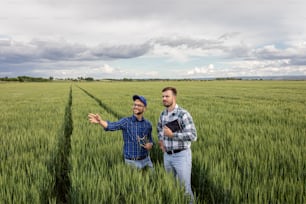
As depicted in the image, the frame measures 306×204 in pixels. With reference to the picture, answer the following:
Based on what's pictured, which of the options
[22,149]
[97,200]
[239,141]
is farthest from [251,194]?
[22,149]

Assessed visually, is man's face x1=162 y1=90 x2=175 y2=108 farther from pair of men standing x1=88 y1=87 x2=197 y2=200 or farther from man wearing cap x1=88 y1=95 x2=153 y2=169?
man wearing cap x1=88 y1=95 x2=153 y2=169

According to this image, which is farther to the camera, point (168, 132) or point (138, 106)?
point (138, 106)

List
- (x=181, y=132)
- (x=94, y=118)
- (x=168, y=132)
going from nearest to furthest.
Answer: (x=168, y=132), (x=181, y=132), (x=94, y=118)

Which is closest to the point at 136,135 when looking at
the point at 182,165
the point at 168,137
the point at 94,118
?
the point at 168,137

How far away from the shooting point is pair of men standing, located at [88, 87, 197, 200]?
8.58 ft

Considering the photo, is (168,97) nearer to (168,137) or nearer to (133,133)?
(168,137)

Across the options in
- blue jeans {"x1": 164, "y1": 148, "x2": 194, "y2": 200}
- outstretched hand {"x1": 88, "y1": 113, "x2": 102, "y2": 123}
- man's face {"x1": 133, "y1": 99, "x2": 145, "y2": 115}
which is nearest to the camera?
blue jeans {"x1": 164, "y1": 148, "x2": 194, "y2": 200}

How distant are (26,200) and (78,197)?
46 centimetres

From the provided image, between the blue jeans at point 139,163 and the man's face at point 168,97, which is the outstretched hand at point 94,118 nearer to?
the blue jeans at point 139,163

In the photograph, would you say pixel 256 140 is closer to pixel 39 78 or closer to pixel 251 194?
pixel 251 194

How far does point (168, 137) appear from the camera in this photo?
2.70m

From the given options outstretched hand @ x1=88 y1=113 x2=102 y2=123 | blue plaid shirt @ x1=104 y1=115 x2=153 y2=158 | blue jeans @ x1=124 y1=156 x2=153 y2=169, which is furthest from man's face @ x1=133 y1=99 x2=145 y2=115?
blue jeans @ x1=124 y1=156 x2=153 y2=169

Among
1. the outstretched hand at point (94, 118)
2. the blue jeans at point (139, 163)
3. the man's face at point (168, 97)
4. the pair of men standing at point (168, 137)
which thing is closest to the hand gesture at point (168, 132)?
the pair of men standing at point (168, 137)

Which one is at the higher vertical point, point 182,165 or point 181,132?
point 181,132
